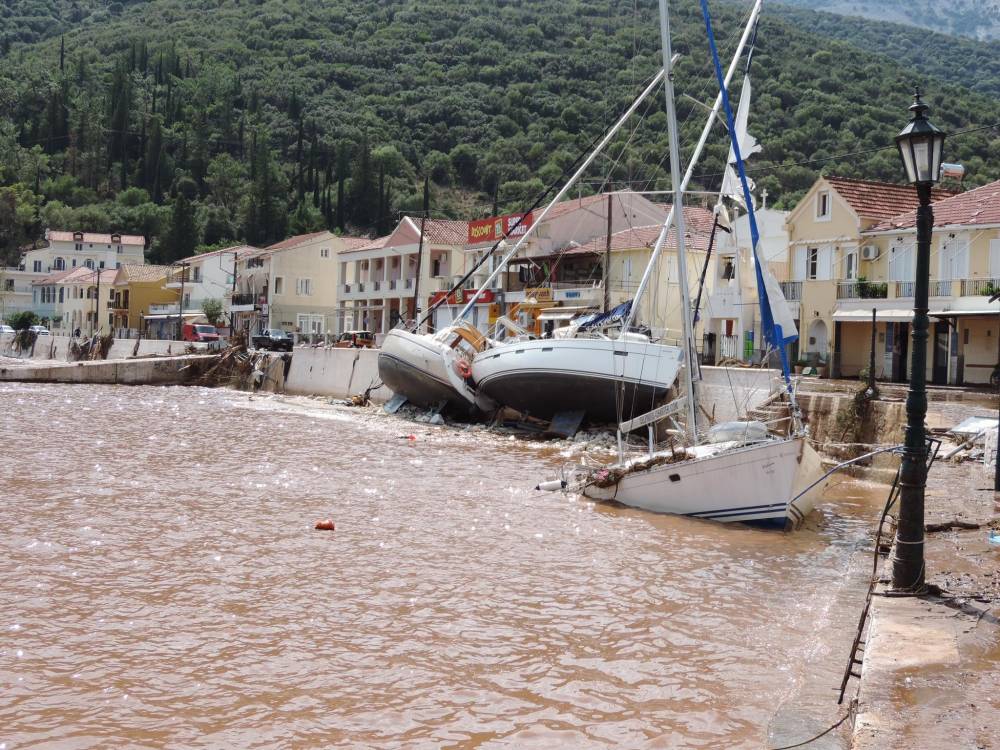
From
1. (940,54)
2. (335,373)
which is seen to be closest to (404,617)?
(335,373)

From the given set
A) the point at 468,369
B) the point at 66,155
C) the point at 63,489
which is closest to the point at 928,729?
the point at 63,489

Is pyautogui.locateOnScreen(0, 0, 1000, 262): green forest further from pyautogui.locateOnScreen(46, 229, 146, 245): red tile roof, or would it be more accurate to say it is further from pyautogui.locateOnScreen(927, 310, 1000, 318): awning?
pyautogui.locateOnScreen(927, 310, 1000, 318): awning

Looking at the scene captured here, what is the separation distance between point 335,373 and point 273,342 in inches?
602

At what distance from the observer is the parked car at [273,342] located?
6150 cm

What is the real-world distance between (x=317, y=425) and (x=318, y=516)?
1833 cm

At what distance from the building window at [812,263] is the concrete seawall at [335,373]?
1860cm

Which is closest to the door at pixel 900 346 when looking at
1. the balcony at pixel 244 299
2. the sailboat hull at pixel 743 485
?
the sailboat hull at pixel 743 485

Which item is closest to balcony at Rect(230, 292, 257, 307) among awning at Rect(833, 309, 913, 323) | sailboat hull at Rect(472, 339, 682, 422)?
sailboat hull at Rect(472, 339, 682, 422)

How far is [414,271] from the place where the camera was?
68.5 meters

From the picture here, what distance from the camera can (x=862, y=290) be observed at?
36469mm

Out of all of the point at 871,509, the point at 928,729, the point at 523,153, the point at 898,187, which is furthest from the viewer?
the point at 523,153

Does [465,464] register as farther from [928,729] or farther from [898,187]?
[898,187]

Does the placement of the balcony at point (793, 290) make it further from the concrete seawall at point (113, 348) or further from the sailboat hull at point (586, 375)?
the concrete seawall at point (113, 348)

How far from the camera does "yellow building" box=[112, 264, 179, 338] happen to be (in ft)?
303
